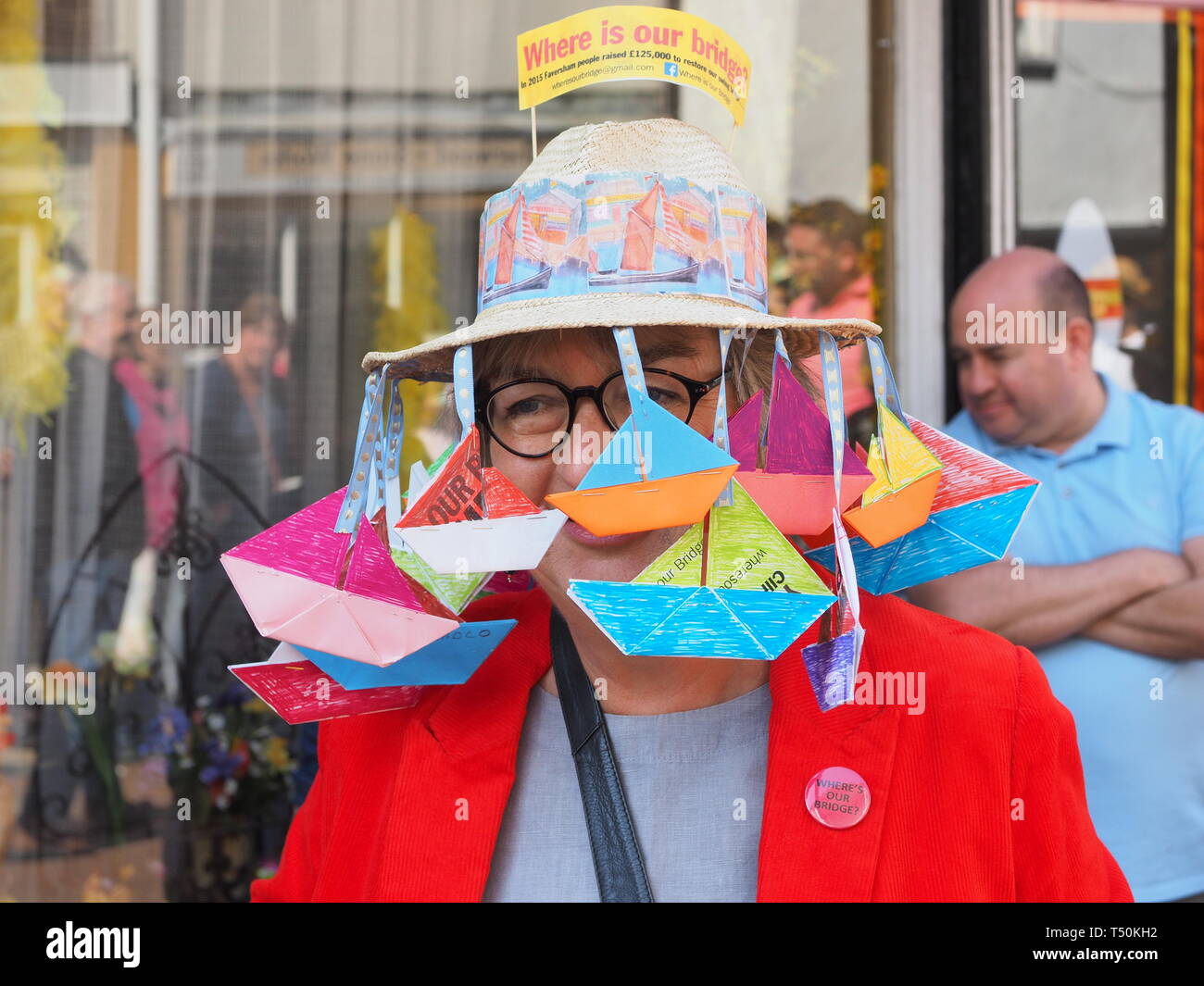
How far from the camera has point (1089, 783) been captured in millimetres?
2445

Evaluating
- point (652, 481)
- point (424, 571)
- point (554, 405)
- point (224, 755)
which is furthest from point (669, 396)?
point (224, 755)

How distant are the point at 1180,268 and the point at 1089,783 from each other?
131 centimetres

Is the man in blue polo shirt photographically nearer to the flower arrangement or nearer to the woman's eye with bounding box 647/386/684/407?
the woman's eye with bounding box 647/386/684/407

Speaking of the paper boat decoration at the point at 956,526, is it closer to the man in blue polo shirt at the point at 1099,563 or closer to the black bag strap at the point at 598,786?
the black bag strap at the point at 598,786

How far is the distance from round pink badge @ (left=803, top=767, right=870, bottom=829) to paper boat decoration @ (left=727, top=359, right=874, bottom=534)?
0.30 meters

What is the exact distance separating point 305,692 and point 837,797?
704mm

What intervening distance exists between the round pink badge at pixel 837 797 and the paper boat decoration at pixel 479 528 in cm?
45

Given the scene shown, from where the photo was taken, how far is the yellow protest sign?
1.51 metres

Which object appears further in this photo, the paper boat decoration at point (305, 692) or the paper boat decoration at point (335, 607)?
the paper boat decoration at point (305, 692)

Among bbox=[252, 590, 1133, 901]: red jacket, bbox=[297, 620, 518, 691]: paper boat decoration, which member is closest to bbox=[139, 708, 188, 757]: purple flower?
bbox=[252, 590, 1133, 901]: red jacket

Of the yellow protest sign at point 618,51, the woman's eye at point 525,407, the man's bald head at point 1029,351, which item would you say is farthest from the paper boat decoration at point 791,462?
the man's bald head at point 1029,351

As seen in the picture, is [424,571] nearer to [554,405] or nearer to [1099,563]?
[554,405]

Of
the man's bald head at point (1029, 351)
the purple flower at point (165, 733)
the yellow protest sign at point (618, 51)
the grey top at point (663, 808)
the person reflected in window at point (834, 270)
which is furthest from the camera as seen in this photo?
the person reflected in window at point (834, 270)

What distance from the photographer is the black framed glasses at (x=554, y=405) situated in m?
1.42
